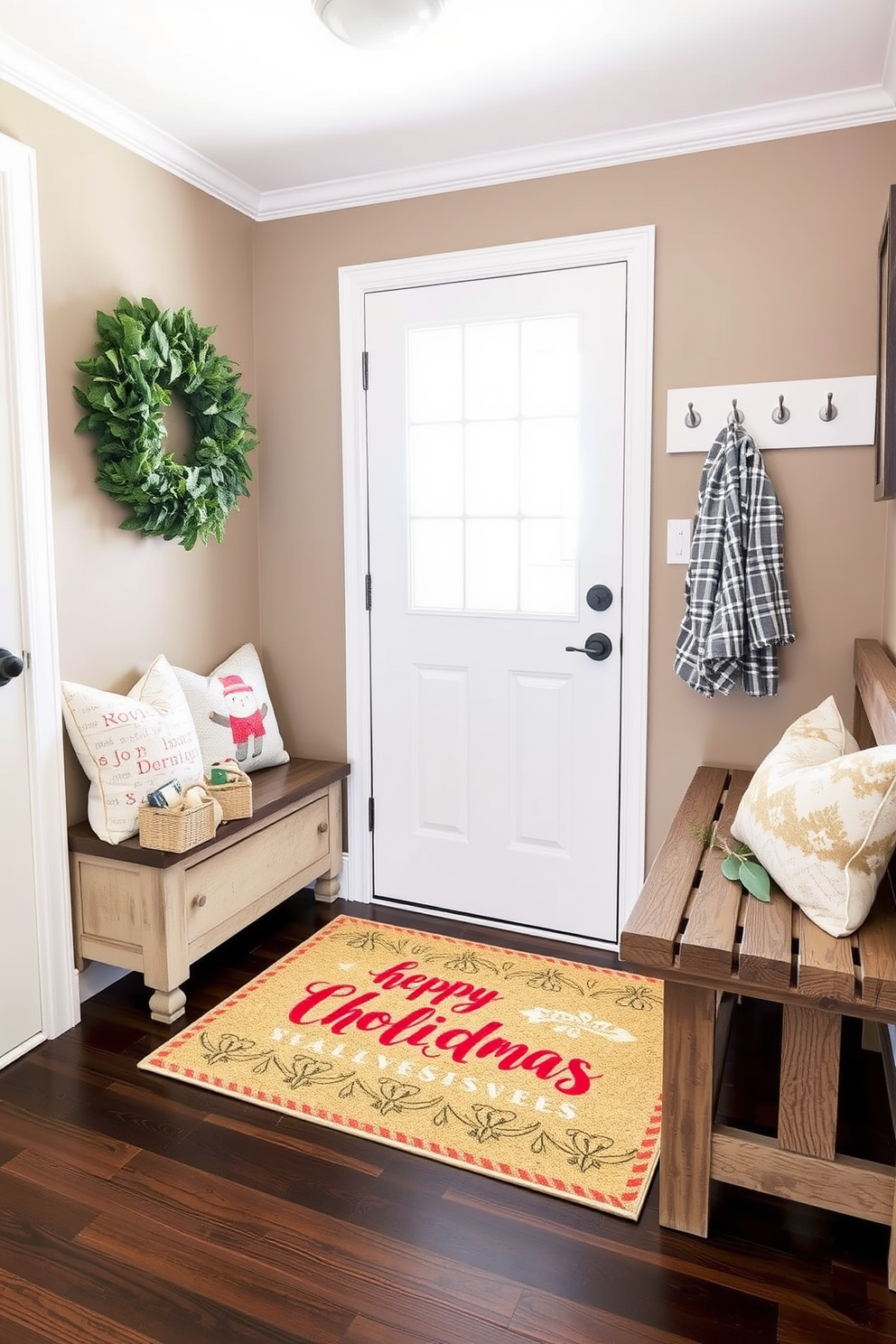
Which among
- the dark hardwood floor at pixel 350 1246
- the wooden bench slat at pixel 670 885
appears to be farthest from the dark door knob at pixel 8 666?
the wooden bench slat at pixel 670 885

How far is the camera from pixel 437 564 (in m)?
3.12

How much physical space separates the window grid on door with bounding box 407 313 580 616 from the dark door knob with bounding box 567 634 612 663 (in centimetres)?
11

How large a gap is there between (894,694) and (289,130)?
221cm

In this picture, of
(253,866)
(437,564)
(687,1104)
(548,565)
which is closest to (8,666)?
(253,866)

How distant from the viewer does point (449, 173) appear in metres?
2.93

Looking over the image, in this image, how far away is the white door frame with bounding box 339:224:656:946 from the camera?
9.15 feet

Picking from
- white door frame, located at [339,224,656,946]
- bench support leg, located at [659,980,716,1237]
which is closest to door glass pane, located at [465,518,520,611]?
white door frame, located at [339,224,656,946]

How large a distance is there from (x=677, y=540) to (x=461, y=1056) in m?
1.54

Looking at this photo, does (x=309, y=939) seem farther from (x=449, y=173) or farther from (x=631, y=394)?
(x=449, y=173)

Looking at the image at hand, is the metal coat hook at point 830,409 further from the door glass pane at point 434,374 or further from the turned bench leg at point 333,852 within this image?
the turned bench leg at point 333,852

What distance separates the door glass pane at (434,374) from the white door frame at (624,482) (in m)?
0.17

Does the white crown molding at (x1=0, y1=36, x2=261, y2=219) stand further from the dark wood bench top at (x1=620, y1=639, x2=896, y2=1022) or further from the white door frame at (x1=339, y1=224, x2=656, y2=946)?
the dark wood bench top at (x1=620, y1=639, x2=896, y2=1022)

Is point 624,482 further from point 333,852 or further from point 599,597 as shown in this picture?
point 333,852

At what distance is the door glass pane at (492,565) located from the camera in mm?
3006
